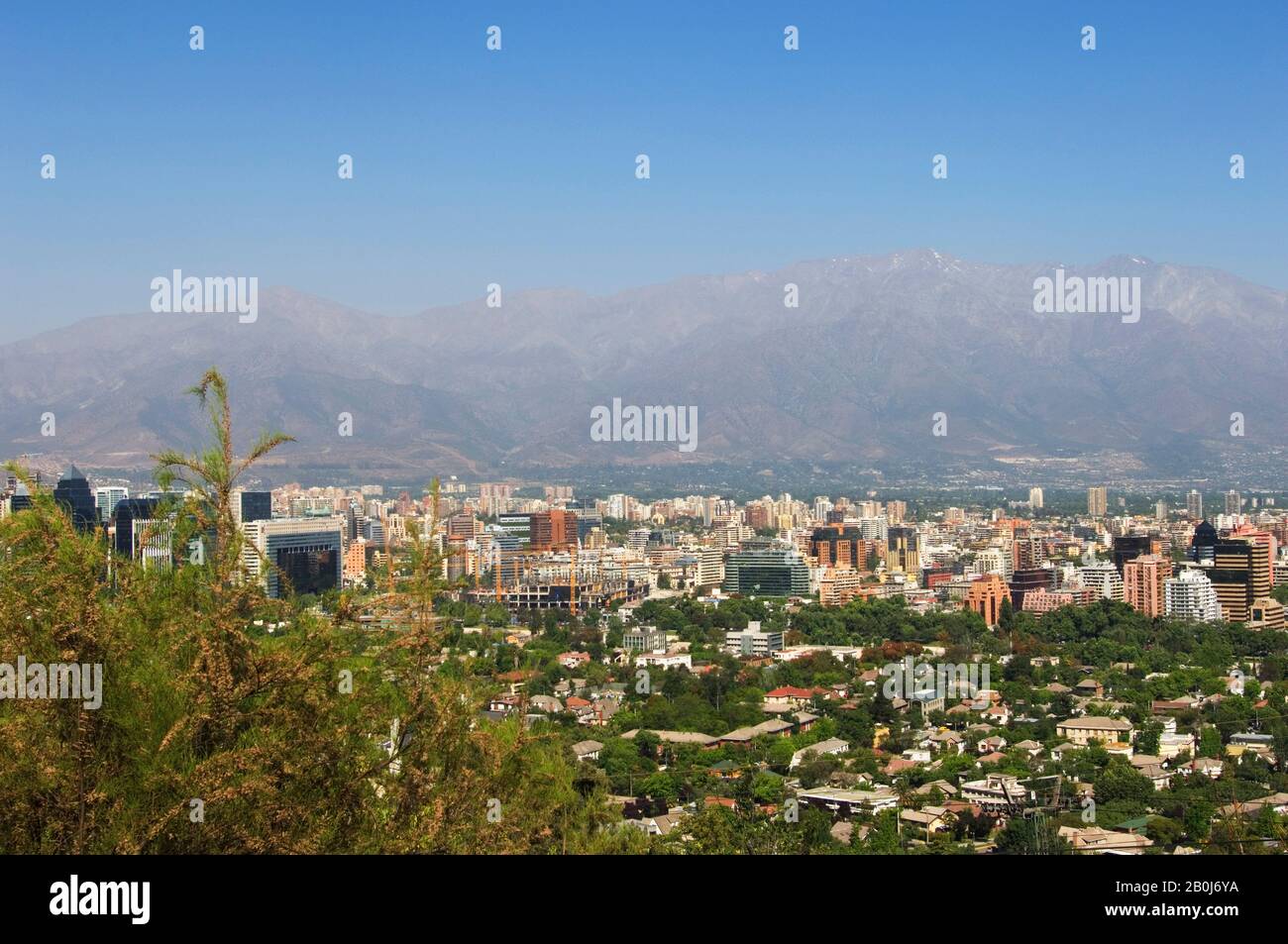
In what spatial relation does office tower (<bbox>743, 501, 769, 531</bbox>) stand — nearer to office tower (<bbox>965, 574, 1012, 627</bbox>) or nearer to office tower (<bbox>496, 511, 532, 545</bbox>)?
office tower (<bbox>496, 511, 532, 545</bbox>)

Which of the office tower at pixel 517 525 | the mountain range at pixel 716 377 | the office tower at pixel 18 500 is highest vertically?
the mountain range at pixel 716 377

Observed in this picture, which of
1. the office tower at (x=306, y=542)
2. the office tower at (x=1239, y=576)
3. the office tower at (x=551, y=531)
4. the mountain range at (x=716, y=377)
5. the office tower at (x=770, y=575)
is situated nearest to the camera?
the office tower at (x=306, y=542)

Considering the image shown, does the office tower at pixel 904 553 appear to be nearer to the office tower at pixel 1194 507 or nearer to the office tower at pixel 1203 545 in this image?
the office tower at pixel 1203 545

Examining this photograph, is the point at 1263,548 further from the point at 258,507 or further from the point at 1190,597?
the point at 258,507

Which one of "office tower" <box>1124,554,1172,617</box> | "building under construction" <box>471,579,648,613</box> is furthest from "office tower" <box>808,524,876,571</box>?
"office tower" <box>1124,554,1172,617</box>

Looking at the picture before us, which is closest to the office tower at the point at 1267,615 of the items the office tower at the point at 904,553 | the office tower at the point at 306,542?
the office tower at the point at 904,553

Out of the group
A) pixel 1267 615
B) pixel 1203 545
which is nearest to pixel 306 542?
pixel 1267 615

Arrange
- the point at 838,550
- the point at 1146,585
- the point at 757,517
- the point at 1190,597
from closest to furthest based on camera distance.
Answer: the point at 1190,597 → the point at 1146,585 → the point at 838,550 → the point at 757,517
